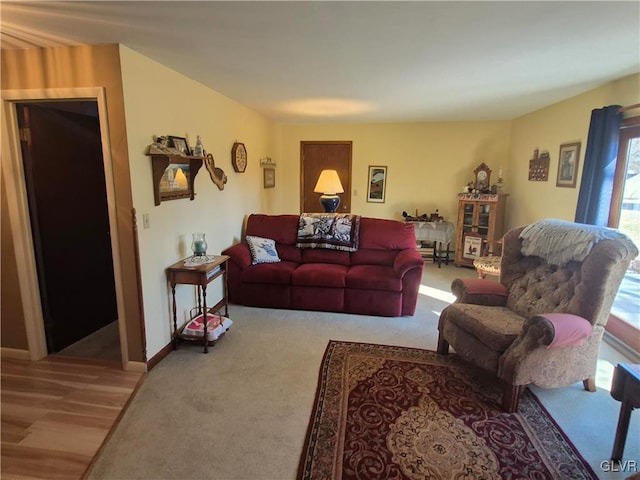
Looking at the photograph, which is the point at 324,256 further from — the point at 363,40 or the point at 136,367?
the point at 363,40

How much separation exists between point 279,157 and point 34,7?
4.60 meters

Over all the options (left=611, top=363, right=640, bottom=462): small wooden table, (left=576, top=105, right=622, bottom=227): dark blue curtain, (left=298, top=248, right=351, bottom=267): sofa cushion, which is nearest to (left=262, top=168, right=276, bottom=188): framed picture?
(left=298, top=248, right=351, bottom=267): sofa cushion

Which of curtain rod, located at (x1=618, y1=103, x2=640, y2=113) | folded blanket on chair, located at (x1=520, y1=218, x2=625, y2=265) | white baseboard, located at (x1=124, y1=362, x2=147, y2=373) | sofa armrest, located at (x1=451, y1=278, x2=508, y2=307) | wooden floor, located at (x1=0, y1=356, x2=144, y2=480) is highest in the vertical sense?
curtain rod, located at (x1=618, y1=103, x2=640, y2=113)

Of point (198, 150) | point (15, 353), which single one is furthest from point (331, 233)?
Result: point (15, 353)

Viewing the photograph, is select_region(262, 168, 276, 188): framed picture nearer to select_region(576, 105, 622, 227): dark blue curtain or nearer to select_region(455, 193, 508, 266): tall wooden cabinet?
select_region(455, 193, 508, 266): tall wooden cabinet

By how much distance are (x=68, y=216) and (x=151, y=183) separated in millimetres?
1002

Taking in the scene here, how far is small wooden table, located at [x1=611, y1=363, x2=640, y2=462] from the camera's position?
5.48 ft

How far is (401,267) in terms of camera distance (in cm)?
361

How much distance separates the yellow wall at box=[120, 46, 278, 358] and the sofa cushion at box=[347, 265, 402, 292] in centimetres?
148

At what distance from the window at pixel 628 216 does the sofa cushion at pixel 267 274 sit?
10.2 feet

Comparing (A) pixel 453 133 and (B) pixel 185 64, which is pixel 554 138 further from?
(B) pixel 185 64

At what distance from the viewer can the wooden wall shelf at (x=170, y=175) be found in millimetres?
2621

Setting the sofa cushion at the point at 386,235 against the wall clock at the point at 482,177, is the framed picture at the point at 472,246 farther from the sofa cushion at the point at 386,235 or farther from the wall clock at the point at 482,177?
the sofa cushion at the point at 386,235

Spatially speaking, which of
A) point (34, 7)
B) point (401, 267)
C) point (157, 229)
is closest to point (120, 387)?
point (157, 229)
